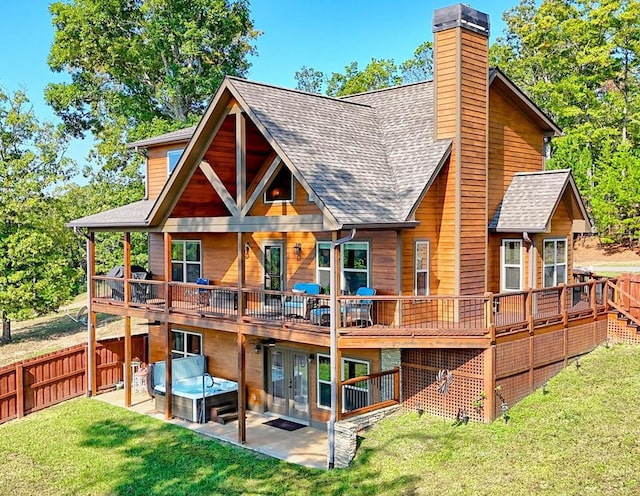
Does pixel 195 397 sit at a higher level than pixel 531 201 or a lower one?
lower

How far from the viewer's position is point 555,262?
18.2m

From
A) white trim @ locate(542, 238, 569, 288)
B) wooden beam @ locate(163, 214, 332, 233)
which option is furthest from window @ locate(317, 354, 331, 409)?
white trim @ locate(542, 238, 569, 288)

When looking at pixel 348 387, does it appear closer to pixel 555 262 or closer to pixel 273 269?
pixel 273 269

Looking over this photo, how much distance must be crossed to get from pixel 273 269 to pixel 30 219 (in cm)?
1598

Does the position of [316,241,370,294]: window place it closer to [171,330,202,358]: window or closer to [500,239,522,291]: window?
[500,239,522,291]: window

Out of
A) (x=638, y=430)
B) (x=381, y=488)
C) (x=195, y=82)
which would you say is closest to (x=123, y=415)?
(x=381, y=488)

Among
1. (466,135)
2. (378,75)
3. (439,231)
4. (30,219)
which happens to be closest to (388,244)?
(439,231)

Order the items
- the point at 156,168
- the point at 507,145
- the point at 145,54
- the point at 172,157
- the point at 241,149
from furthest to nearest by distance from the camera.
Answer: the point at 145,54 → the point at 156,168 → the point at 172,157 → the point at 507,145 → the point at 241,149

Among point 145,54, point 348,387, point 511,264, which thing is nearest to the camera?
point 348,387

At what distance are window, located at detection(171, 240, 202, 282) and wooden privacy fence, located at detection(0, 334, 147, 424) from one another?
348cm

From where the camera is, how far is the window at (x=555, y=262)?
58.9 ft

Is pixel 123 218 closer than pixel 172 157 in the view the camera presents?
Yes

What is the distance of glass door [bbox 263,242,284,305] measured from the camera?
18.3 m

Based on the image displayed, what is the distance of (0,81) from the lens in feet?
99.1
